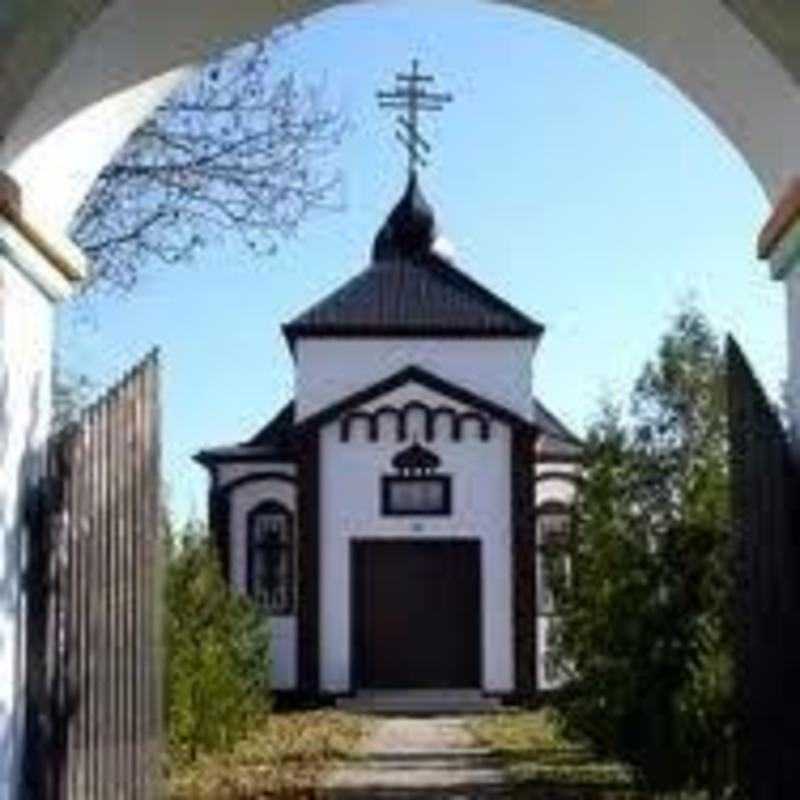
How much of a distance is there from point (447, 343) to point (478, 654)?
5293 millimetres

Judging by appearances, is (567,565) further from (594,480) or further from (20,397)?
(20,397)

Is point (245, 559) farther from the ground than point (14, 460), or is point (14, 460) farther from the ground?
point (245, 559)

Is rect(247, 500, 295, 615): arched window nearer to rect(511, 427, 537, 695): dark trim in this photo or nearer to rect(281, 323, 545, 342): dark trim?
rect(281, 323, 545, 342): dark trim

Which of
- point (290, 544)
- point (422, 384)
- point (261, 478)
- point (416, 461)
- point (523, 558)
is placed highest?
point (422, 384)

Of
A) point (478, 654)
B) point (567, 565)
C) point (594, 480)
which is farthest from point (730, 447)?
point (478, 654)

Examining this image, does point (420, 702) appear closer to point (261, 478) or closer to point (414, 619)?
point (414, 619)

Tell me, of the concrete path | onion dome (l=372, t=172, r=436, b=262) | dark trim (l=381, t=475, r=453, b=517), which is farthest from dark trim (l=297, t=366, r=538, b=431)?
the concrete path

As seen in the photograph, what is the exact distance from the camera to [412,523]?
36.0m

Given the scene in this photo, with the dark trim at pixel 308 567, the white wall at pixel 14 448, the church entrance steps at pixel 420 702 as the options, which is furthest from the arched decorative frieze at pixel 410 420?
the white wall at pixel 14 448

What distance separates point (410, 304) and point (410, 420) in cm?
244

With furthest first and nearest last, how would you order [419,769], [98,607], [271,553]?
[271,553] → [419,769] → [98,607]

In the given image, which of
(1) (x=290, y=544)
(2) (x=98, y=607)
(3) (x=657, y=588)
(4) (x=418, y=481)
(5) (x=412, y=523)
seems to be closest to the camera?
(2) (x=98, y=607)

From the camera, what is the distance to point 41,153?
856 cm

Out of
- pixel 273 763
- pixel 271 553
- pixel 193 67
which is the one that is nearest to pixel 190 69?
pixel 193 67
